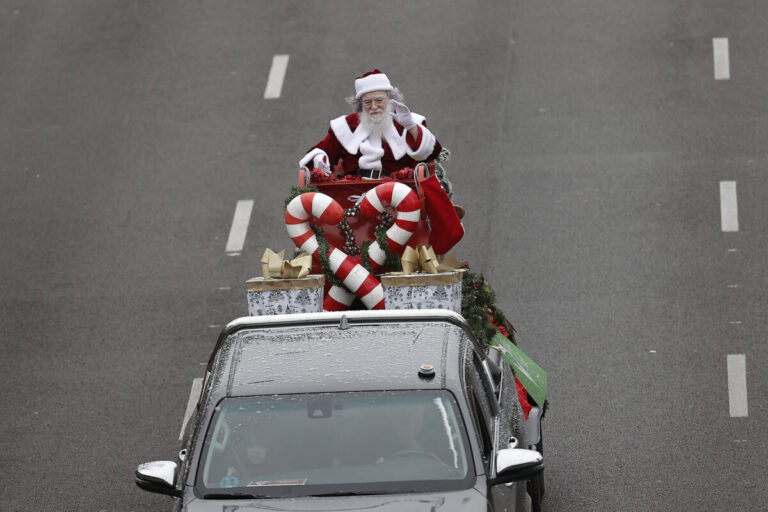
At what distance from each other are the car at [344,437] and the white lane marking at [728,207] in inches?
300

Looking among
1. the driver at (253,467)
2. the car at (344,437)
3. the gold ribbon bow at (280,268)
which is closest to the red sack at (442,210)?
the gold ribbon bow at (280,268)

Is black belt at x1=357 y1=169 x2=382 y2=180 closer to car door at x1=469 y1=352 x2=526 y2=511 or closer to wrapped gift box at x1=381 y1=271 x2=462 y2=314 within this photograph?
wrapped gift box at x1=381 y1=271 x2=462 y2=314

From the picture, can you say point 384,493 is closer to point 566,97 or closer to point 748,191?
point 748,191

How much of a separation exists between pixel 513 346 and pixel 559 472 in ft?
3.35

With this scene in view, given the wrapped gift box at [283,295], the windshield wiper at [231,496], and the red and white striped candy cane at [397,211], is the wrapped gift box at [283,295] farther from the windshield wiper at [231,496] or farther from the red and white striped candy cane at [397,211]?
the windshield wiper at [231,496]

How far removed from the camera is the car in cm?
673

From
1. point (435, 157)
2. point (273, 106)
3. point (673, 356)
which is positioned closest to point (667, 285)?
point (673, 356)

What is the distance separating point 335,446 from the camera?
6879 mm

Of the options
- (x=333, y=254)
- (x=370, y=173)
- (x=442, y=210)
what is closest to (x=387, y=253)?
(x=333, y=254)

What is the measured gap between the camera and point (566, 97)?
17.3m

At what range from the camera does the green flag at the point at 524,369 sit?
31.0 feet

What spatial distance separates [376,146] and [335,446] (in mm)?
4335

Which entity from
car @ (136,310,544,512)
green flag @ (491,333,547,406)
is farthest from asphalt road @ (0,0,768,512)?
car @ (136,310,544,512)

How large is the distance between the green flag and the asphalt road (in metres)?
0.75
